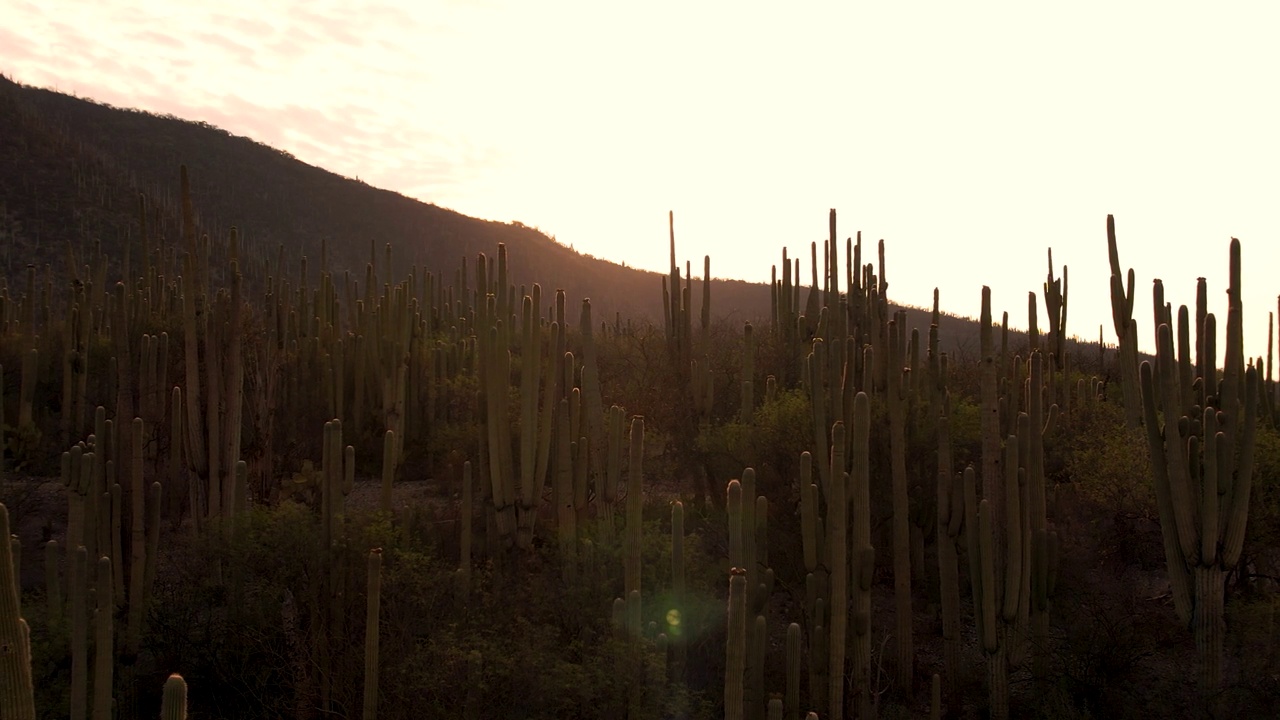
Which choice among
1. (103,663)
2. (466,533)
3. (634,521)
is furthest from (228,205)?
(103,663)

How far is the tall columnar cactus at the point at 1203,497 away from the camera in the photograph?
660 centimetres

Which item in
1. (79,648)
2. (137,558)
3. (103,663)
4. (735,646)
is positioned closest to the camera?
(103,663)

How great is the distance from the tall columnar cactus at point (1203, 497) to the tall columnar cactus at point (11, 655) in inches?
267

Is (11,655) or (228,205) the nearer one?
(11,655)

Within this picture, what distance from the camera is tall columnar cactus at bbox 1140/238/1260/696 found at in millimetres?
6598

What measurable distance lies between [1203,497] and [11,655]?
693 centimetres

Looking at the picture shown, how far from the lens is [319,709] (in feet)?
20.3

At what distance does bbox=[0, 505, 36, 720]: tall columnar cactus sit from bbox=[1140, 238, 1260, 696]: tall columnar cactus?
678 centimetres

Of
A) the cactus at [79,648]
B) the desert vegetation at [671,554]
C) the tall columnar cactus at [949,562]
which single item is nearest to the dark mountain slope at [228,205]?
the desert vegetation at [671,554]

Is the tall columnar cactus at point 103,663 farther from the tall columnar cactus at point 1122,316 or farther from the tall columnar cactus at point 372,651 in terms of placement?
the tall columnar cactus at point 1122,316

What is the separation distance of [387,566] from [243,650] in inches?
43.2

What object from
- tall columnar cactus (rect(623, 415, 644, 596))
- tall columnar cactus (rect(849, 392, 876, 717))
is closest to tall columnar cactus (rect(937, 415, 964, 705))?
tall columnar cactus (rect(849, 392, 876, 717))

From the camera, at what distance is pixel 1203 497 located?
6684mm

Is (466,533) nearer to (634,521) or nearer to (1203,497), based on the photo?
(634,521)
